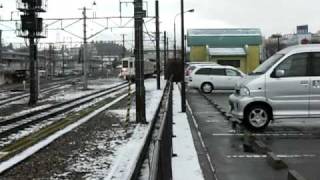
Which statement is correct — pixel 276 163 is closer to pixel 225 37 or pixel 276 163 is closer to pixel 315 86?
pixel 315 86

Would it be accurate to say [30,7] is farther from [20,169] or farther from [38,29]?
[20,169]

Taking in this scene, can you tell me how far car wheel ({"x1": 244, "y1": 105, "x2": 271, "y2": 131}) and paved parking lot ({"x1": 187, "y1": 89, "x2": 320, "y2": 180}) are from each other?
0.27 m

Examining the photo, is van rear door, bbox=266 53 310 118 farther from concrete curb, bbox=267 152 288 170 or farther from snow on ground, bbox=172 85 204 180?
concrete curb, bbox=267 152 288 170

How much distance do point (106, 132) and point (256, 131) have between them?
4.30 m

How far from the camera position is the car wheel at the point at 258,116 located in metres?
15.4

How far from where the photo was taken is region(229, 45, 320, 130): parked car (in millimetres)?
15086

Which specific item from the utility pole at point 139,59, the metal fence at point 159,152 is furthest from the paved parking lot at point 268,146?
the utility pole at point 139,59

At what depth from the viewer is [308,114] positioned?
1519cm

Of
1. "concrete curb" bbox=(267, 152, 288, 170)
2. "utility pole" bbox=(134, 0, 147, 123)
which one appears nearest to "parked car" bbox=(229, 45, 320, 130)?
"concrete curb" bbox=(267, 152, 288, 170)

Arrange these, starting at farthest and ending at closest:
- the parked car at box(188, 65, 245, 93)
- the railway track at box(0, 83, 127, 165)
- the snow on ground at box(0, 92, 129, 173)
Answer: the parked car at box(188, 65, 245, 93) < the railway track at box(0, 83, 127, 165) < the snow on ground at box(0, 92, 129, 173)

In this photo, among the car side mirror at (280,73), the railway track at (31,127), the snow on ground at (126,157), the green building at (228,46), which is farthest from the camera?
the green building at (228,46)

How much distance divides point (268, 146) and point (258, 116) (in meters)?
2.72

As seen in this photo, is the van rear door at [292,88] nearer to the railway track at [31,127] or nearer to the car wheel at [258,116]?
the car wheel at [258,116]

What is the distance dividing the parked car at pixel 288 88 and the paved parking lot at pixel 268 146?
0.52 m
